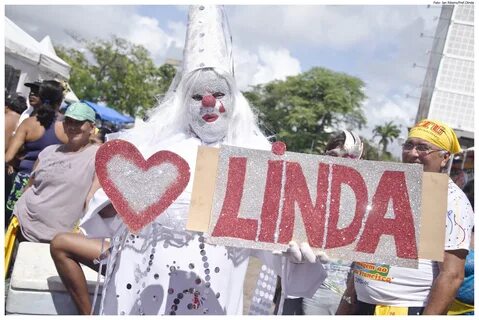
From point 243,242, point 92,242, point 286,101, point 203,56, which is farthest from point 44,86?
point 286,101

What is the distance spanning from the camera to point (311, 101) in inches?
1799

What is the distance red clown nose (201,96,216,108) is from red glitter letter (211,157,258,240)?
307 millimetres

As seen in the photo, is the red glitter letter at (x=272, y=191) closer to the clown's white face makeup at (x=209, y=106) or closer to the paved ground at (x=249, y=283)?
the clown's white face makeup at (x=209, y=106)

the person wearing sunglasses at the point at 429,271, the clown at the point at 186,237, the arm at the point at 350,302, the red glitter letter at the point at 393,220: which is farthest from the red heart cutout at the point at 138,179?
the arm at the point at 350,302

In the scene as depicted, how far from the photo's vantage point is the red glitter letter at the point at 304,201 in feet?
5.64

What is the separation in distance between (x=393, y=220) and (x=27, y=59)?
6.66 m

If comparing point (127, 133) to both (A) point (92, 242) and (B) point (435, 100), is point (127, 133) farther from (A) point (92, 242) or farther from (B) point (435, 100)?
(B) point (435, 100)

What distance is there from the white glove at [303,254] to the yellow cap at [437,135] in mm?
829

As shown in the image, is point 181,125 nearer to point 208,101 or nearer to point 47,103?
point 208,101

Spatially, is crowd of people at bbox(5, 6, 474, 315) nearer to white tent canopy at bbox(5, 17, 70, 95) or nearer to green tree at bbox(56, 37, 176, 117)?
white tent canopy at bbox(5, 17, 70, 95)

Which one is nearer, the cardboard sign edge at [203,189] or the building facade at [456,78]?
the cardboard sign edge at [203,189]

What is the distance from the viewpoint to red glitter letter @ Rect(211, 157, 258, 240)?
1694 mm

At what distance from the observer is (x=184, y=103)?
2.02 m

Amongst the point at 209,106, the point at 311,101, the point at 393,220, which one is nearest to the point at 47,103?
the point at 209,106
